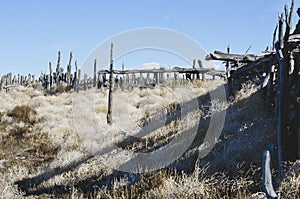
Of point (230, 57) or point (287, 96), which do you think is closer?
point (287, 96)

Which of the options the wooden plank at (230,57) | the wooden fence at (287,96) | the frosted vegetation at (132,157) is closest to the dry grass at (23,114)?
the frosted vegetation at (132,157)

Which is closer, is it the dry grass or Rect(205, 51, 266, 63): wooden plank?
Rect(205, 51, 266, 63): wooden plank

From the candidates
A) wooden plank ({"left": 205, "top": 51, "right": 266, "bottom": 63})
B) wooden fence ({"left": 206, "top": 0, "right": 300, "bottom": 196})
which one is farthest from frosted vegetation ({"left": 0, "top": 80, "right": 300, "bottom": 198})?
wooden plank ({"left": 205, "top": 51, "right": 266, "bottom": 63})

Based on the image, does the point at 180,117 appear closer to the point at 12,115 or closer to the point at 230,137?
the point at 230,137

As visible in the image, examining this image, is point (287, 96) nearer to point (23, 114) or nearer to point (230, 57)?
point (230, 57)

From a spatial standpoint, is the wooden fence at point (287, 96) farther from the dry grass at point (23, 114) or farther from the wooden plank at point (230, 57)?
the dry grass at point (23, 114)

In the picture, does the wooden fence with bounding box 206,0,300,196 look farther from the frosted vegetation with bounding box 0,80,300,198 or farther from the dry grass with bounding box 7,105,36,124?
the dry grass with bounding box 7,105,36,124

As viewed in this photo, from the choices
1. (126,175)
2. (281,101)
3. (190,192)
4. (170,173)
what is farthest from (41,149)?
(281,101)

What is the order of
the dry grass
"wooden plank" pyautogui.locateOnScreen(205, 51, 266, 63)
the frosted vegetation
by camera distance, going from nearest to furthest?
the frosted vegetation, "wooden plank" pyautogui.locateOnScreen(205, 51, 266, 63), the dry grass

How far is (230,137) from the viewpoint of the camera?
7848 mm

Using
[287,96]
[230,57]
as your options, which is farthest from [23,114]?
[287,96]

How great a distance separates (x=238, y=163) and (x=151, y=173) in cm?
165

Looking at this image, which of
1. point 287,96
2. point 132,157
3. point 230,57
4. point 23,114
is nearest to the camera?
point 287,96

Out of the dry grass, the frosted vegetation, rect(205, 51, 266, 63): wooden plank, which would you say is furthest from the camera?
the dry grass
